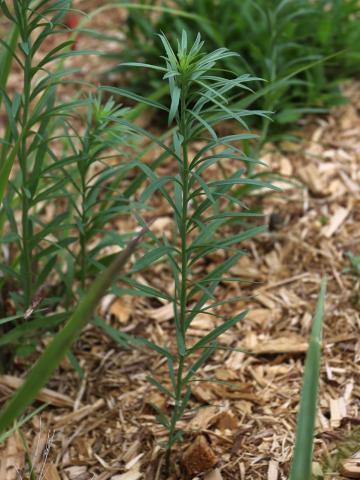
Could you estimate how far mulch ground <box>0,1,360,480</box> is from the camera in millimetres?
2234

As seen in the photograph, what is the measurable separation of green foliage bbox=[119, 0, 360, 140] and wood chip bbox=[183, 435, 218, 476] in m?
1.75

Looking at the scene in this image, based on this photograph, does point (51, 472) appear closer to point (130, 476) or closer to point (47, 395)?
point (130, 476)

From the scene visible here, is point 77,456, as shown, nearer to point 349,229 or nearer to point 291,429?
point 291,429

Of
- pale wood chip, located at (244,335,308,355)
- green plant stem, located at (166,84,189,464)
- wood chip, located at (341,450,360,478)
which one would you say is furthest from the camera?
pale wood chip, located at (244,335,308,355)

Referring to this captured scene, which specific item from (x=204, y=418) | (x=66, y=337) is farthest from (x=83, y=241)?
(x=66, y=337)

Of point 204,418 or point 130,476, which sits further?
point 204,418

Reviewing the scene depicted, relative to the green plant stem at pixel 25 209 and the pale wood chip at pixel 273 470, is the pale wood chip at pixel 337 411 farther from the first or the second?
the green plant stem at pixel 25 209

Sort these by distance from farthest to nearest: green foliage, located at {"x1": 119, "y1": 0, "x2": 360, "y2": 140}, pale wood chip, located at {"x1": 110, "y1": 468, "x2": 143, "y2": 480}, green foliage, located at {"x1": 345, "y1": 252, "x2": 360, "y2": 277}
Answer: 1. green foliage, located at {"x1": 119, "y1": 0, "x2": 360, "y2": 140}
2. green foliage, located at {"x1": 345, "y1": 252, "x2": 360, "y2": 277}
3. pale wood chip, located at {"x1": 110, "y1": 468, "x2": 143, "y2": 480}

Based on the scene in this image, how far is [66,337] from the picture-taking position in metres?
1.64

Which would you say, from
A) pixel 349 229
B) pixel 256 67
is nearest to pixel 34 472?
pixel 349 229

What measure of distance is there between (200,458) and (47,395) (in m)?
0.68

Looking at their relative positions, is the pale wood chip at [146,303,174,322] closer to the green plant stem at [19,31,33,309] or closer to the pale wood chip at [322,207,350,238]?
the green plant stem at [19,31,33,309]

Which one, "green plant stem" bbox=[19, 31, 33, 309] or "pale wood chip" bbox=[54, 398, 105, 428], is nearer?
"green plant stem" bbox=[19, 31, 33, 309]

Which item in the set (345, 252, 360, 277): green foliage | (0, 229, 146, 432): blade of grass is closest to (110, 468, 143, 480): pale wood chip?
(0, 229, 146, 432): blade of grass
